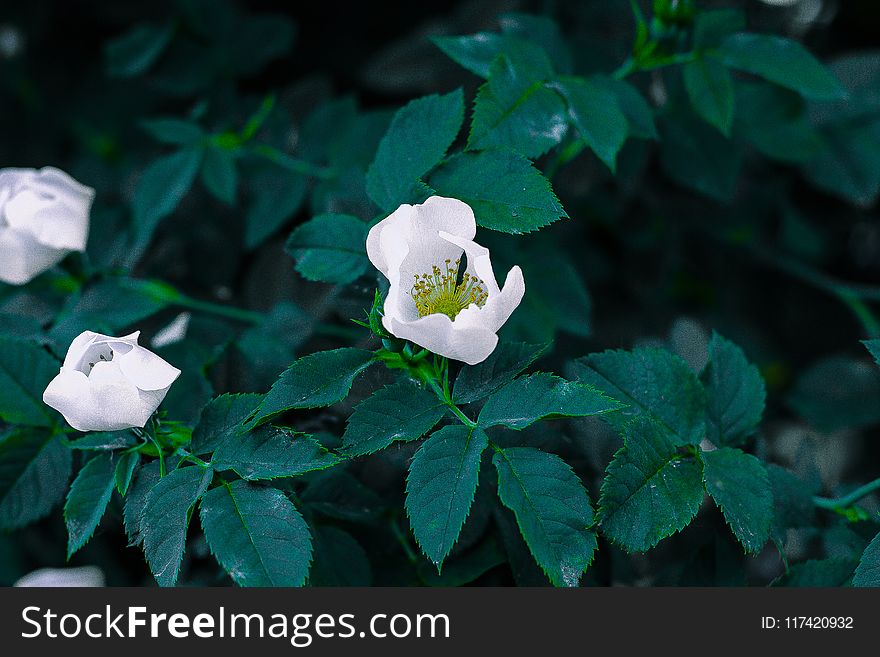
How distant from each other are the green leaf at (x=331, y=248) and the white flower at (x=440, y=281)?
103mm

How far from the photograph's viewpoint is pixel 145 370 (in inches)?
32.6

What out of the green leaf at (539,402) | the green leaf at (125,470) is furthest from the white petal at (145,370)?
the green leaf at (539,402)

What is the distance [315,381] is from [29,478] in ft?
1.36

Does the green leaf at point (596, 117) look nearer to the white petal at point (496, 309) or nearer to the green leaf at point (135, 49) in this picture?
the white petal at point (496, 309)

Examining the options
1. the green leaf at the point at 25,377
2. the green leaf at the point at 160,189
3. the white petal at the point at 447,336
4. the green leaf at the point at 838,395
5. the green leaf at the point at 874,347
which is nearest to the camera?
the white petal at the point at 447,336

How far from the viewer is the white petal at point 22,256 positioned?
3.45 feet

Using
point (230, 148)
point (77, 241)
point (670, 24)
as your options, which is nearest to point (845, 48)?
point (670, 24)

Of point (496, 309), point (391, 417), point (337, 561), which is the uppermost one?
point (496, 309)

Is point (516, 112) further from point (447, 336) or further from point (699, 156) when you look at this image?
point (699, 156)

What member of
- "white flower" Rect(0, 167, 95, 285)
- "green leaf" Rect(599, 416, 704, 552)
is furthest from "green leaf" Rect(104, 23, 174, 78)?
"green leaf" Rect(599, 416, 704, 552)

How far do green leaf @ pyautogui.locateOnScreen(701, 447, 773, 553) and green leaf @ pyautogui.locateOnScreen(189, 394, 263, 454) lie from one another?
48 cm

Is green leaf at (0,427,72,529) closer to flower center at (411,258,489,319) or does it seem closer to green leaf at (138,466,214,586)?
green leaf at (138,466,214,586)

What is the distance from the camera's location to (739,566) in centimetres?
98

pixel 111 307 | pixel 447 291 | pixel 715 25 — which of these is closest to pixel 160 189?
pixel 111 307
